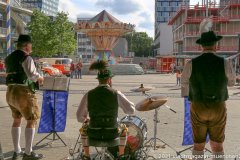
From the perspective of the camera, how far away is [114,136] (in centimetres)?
508

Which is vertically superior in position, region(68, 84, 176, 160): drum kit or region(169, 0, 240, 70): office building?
region(169, 0, 240, 70): office building

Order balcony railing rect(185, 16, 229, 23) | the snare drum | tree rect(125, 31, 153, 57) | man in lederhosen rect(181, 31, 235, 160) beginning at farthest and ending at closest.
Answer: tree rect(125, 31, 153, 57) → balcony railing rect(185, 16, 229, 23) → the snare drum → man in lederhosen rect(181, 31, 235, 160)

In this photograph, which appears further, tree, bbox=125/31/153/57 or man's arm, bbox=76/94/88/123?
tree, bbox=125/31/153/57

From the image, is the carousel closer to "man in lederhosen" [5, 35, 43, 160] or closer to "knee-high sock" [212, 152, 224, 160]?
"man in lederhosen" [5, 35, 43, 160]

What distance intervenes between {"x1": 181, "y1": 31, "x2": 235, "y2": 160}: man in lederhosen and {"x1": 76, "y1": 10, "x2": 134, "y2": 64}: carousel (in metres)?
31.9

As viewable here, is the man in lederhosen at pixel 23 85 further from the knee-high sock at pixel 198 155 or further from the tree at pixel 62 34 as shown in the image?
the tree at pixel 62 34

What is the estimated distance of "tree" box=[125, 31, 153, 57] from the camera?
143375 millimetres

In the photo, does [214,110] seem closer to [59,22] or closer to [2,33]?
[2,33]

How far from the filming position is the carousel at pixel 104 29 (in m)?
37.3

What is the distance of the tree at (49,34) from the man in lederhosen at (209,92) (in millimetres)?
57699

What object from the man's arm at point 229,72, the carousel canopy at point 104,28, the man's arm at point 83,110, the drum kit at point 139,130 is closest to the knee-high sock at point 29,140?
the drum kit at point 139,130

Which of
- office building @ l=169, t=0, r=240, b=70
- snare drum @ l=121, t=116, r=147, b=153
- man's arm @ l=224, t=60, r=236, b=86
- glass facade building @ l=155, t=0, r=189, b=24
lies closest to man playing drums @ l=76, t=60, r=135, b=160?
snare drum @ l=121, t=116, r=147, b=153

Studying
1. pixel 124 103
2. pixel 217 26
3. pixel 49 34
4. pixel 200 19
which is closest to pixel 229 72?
pixel 124 103

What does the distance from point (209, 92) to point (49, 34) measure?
59042mm
